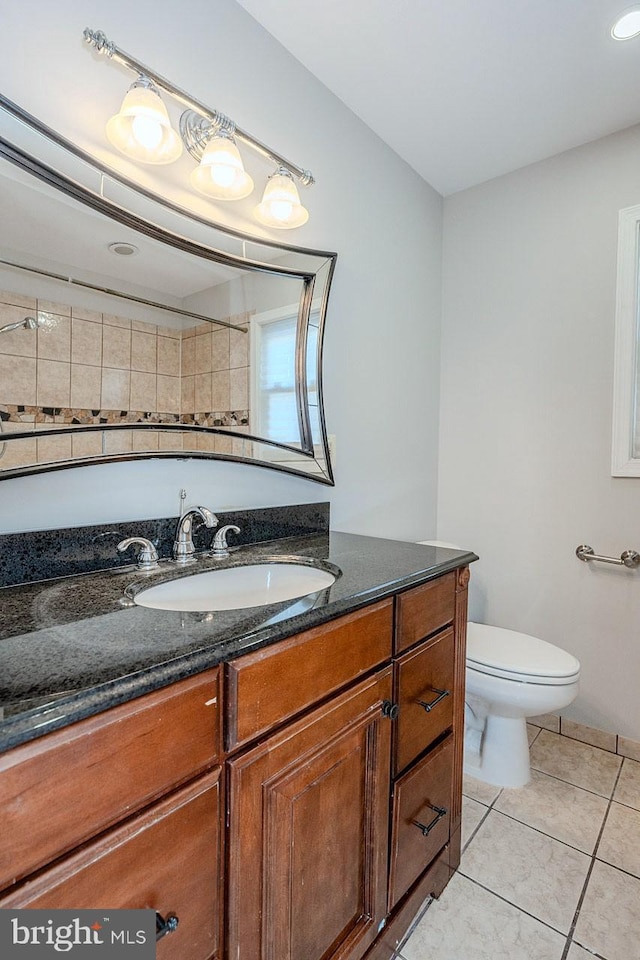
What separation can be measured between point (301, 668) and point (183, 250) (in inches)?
42.5

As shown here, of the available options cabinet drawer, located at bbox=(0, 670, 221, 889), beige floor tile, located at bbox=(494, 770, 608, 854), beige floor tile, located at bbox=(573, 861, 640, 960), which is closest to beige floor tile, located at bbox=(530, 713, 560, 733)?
beige floor tile, located at bbox=(494, 770, 608, 854)

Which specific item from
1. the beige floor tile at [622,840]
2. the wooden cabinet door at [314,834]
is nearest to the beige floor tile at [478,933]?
the wooden cabinet door at [314,834]

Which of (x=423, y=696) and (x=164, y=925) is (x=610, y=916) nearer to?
(x=423, y=696)

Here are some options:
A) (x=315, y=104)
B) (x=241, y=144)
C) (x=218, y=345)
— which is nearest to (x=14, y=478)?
(x=218, y=345)

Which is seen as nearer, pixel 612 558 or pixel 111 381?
pixel 111 381

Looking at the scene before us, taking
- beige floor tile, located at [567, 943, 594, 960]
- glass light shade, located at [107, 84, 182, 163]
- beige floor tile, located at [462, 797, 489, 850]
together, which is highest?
glass light shade, located at [107, 84, 182, 163]

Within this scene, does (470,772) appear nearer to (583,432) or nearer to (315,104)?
(583,432)

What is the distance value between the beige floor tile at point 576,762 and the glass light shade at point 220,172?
2.29 m

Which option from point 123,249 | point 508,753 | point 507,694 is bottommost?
point 508,753

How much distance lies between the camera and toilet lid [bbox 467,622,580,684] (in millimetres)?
1671

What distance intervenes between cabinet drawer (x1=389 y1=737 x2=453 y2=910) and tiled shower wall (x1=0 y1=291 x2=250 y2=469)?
0.97 metres

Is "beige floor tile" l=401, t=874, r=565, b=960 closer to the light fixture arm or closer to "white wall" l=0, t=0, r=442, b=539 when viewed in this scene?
"white wall" l=0, t=0, r=442, b=539

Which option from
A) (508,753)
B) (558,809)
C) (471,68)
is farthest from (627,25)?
(558,809)

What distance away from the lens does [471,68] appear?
1.67 metres
